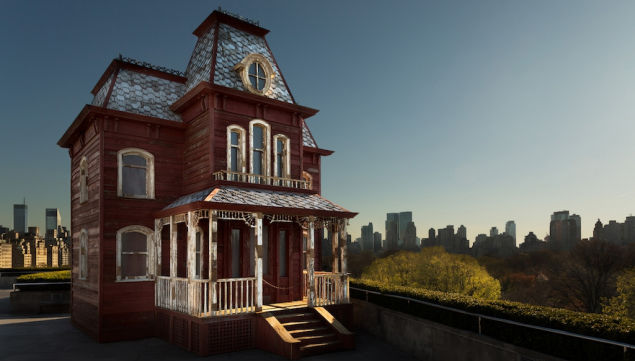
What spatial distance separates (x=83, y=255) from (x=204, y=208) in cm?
730

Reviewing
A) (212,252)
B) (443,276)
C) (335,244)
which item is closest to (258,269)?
(212,252)

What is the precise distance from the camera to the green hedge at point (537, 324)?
899cm

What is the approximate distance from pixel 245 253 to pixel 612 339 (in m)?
10.7

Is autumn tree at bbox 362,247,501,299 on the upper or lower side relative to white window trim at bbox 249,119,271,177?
lower

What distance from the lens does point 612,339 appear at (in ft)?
29.8

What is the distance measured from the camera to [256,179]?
16.2 m

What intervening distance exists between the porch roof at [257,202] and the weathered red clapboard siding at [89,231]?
2.56 m

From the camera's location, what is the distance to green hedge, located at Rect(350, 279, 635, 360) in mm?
8992

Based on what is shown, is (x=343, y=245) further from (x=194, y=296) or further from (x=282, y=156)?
(x=194, y=296)

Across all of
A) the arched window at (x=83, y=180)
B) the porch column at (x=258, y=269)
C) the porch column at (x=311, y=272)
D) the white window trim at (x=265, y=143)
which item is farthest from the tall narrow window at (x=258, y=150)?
the arched window at (x=83, y=180)

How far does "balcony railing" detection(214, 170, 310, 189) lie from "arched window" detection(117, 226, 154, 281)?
10.9 feet

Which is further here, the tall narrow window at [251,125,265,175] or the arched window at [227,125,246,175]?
the tall narrow window at [251,125,265,175]

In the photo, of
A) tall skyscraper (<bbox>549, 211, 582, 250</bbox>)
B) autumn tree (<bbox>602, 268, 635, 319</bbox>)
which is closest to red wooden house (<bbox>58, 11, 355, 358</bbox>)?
autumn tree (<bbox>602, 268, 635, 319</bbox>)

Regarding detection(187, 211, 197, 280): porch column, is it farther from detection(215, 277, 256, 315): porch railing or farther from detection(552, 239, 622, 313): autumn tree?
detection(552, 239, 622, 313): autumn tree
